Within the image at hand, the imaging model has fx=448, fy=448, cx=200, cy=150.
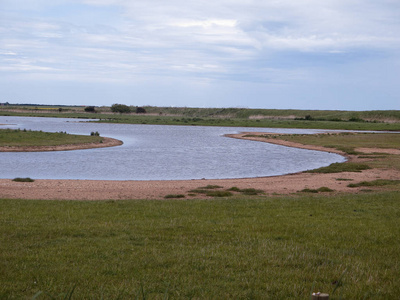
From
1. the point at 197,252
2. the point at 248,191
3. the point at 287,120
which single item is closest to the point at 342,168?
the point at 248,191

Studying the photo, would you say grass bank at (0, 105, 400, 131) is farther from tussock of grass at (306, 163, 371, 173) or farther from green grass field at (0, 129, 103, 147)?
tussock of grass at (306, 163, 371, 173)

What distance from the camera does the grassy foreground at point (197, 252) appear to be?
646 cm

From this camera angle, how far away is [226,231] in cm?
1011

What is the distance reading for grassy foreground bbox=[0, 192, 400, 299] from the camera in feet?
21.2

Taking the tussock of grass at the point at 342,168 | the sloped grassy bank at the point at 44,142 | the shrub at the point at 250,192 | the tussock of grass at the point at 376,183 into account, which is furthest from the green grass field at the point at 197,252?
the sloped grassy bank at the point at 44,142

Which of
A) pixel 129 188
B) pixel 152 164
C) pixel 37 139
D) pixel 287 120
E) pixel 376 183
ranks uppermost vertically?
pixel 287 120

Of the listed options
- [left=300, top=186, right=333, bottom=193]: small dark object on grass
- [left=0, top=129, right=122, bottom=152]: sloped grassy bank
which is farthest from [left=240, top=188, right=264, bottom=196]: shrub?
[left=0, top=129, right=122, bottom=152]: sloped grassy bank

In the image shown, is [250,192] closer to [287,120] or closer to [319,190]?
[319,190]

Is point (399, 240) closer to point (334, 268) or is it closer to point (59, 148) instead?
point (334, 268)

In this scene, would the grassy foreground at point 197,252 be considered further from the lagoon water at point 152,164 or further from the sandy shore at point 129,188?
the lagoon water at point 152,164

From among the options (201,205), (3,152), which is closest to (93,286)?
(201,205)

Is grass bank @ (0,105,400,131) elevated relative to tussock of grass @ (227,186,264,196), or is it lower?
elevated

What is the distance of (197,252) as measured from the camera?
8.27 m

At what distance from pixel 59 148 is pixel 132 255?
130ft
